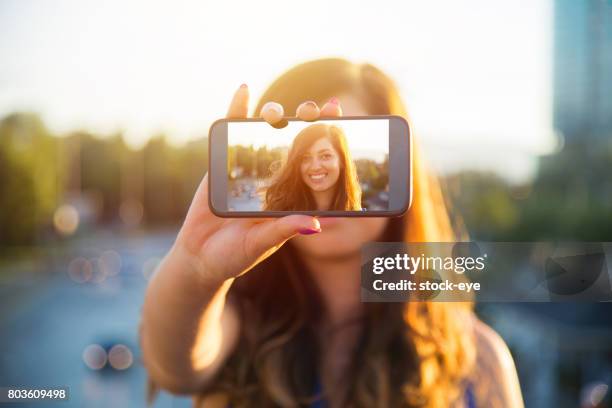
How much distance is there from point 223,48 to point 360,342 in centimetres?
62

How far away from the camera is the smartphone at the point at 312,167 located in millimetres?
784

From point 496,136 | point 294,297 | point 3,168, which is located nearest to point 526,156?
point 496,136

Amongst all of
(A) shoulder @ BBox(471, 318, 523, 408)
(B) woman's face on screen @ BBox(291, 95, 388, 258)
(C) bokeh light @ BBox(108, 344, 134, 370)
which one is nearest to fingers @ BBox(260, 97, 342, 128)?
(B) woman's face on screen @ BBox(291, 95, 388, 258)

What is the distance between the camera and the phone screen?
2.57ft

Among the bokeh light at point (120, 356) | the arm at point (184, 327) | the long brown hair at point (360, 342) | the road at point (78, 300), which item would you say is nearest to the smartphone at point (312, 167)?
the arm at point (184, 327)

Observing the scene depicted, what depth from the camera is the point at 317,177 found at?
Answer: 787mm

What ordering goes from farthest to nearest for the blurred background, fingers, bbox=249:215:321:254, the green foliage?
the green foliage
the blurred background
fingers, bbox=249:215:321:254

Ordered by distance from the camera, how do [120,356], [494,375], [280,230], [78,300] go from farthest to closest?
[78,300]
[120,356]
[494,375]
[280,230]

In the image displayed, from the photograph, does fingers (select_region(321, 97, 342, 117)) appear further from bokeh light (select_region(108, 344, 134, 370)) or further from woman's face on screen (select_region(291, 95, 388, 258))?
bokeh light (select_region(108, 344, 134, 370))

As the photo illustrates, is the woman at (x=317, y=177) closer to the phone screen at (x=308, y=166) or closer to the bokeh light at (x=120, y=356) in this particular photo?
the phone screen at (x=308, y=166)

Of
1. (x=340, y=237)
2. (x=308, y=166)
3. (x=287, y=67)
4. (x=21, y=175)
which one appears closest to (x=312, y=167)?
(x=308, y=166)

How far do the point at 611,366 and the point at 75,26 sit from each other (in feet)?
5.96

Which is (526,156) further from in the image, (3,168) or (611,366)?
(3,168)

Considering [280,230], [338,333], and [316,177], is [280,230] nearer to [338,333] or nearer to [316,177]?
[316,177]
